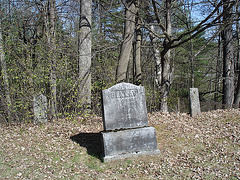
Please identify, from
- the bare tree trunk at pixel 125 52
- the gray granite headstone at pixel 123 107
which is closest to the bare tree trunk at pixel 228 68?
the bare tree trunk at pixel 125 52

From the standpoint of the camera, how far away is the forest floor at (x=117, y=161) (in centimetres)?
464

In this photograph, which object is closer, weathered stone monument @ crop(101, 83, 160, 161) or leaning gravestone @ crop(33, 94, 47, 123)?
weathered stone monument @ crop(101, 83, 160, 161)

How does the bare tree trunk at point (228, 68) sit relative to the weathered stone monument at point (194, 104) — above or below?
above

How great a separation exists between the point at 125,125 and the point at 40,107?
4.17m

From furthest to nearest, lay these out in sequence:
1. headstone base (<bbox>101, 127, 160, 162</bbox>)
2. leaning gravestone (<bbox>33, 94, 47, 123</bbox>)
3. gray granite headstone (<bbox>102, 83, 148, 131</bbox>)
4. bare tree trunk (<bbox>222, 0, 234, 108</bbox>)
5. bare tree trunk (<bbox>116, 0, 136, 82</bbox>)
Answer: bare tree trunk (<bbox>222, 0, 234, 108</bbox>) → bare tree trunk (<bbox>116, 0, 136, 82</bbox>) → leaning gravestone (<bbox>33, 94, 47, 123</bbox>) → gray granite headstone (<bbox>102, 83, 148, 131</bbox>) → headstone base (<bbox>101, 127, 160, 162</bbox>)

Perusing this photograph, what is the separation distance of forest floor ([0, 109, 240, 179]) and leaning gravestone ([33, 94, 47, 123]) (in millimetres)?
363

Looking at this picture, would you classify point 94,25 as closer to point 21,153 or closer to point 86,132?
point 86,132

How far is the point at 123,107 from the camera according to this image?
5.56 m

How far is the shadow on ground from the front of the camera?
19.1ft

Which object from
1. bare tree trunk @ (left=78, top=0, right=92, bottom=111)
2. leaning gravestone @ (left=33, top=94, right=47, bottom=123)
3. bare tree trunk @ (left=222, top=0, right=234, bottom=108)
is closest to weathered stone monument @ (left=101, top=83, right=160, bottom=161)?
bare tree trunk @ (left=78, top=0, right=92, bottom=111)

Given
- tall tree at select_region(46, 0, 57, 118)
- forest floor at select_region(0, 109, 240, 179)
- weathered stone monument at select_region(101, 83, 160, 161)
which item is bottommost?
forest floor at select_region(0, 109, 240, 179)

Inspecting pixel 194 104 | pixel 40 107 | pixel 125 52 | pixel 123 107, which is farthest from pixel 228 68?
pixel 40 107

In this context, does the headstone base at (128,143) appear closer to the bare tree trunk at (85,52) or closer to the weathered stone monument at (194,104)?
the bare tree trunk at (85,52)

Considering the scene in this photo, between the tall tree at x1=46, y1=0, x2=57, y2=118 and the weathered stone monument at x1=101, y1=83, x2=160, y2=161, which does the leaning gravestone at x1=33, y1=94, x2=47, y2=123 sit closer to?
the tall tree at x1=46, y1=0, x2=57, y2=118
